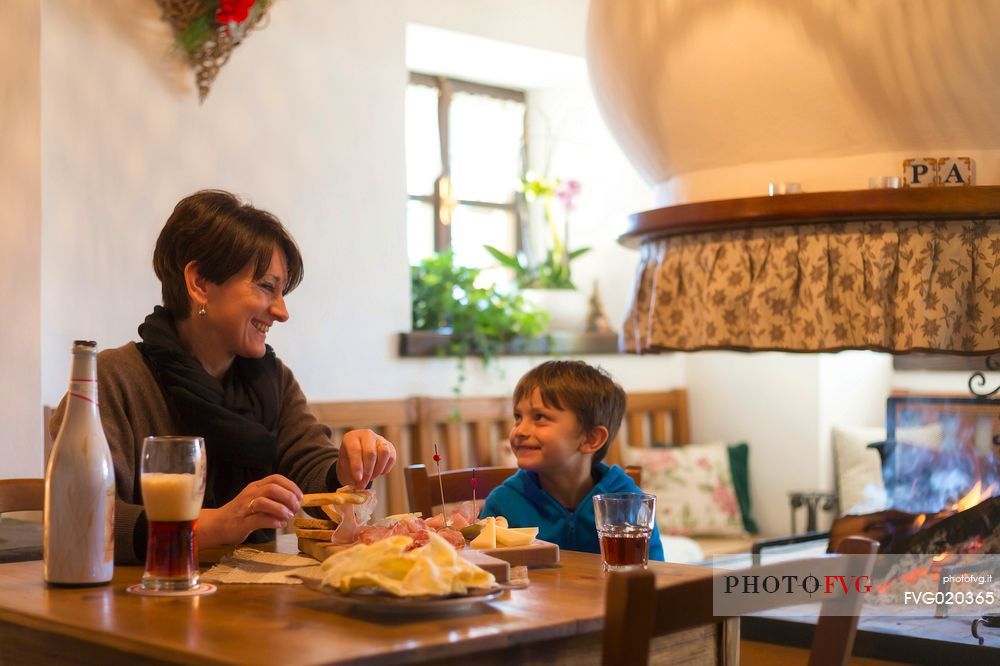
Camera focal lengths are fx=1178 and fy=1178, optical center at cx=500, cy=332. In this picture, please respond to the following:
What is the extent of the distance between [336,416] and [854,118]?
82.5 inches

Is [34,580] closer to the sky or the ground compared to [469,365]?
closer to the ground

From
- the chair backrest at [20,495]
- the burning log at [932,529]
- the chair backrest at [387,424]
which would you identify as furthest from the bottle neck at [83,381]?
the chair backrest at [387,424]

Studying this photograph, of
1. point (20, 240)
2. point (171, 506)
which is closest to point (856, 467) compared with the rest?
point (20, 240)

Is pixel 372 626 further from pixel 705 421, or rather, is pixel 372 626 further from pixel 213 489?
pixel 705 421

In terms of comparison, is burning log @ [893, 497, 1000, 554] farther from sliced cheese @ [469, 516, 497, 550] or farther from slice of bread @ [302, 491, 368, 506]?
slice of bread @ [302, 491, 368, 506]

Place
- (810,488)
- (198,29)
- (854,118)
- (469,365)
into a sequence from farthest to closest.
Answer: (810,488) < (469,365) < (198,29) < (854,118)

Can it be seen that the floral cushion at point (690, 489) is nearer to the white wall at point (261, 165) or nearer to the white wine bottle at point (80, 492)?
the white wall at point (261, 165)

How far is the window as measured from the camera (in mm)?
4699

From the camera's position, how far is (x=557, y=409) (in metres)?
2.16

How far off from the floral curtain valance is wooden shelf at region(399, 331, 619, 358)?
1.68m

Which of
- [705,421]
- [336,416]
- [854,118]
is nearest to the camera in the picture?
[854,118]

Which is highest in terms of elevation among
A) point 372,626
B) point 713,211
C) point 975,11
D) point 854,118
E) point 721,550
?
point 975,11

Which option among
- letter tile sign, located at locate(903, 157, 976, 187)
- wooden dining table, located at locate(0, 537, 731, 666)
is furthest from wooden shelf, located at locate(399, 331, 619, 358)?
wooden dining table, located at locate(0, 537, 731, 666)

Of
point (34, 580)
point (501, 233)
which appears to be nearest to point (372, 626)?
point (34, 580)
